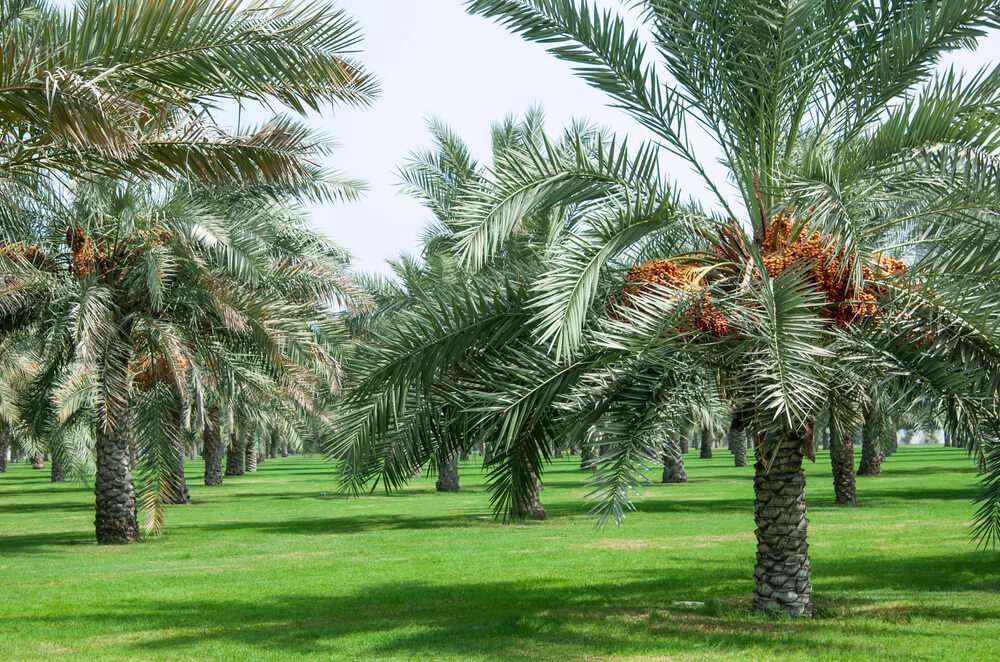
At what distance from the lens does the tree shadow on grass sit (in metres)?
8.69

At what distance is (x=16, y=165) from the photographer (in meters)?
7.50

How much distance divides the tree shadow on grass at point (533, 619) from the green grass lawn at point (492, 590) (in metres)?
0.03

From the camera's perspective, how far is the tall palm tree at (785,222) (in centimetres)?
765

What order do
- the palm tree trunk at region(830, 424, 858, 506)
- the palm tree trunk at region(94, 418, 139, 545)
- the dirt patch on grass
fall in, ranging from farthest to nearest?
the palm tree trunk at region(830, 424, 858, 506), the palm tree trunk at region(94, 418, 139, 545), the dirt patch on grass

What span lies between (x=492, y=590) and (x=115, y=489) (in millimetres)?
8735

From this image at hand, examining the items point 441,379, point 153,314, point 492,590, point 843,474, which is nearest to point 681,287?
point 441,379

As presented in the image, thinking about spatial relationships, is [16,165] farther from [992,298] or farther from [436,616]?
[992,298]

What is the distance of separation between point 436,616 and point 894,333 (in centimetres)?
529

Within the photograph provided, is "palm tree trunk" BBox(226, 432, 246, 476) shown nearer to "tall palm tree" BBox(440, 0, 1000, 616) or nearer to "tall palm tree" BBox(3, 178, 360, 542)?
"tall palm tree" BBox(3, 178, 360, 542)

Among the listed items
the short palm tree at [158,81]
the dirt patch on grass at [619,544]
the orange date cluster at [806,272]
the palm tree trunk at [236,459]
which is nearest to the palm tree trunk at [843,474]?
the dirt patch on grass at [619,544]

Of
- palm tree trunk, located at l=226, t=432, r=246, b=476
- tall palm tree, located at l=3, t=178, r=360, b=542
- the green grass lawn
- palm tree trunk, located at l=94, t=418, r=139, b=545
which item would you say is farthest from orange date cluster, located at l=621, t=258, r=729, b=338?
palm tree trunk, located at l=226, t=432, r=246, b=476

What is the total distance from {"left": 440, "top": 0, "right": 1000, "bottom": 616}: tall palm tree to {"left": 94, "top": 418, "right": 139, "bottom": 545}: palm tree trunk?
37.4 ft

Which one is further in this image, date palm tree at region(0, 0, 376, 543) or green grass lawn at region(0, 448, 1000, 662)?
green grass lawn at region(0, 448, 1000, 662)

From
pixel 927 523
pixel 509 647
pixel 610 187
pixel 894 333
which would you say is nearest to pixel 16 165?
pixel 610 187
